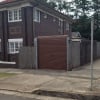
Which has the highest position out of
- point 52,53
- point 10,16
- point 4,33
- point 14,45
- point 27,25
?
point 10,16

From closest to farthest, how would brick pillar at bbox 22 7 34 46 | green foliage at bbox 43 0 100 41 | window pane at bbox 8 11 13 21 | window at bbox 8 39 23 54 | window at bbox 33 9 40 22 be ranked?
1. brick pillar at bbox 22 7 34 46
2. window at bbox 33 9 40 22
3. window at bbox 8 39 23 54
4. window pane at bbox 8 11 13 21
5. green foliage at bbox 43 0 100 41

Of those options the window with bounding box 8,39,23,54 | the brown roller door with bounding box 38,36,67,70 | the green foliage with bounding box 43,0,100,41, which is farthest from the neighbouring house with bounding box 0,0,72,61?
the green foliage with bounding box 43,0,100,41

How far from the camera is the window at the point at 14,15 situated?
22719mm

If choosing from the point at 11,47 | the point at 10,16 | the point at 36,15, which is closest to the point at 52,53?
the point at 36,15

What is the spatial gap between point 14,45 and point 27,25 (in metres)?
2.57

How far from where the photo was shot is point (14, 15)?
23.0 m

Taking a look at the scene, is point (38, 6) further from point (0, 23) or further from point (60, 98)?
point (60, 98)

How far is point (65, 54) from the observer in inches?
657

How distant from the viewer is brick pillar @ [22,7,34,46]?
22.0 meters

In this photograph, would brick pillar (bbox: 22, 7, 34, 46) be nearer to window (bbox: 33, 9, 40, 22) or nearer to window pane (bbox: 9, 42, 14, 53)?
window (bbox: 33, 9, 40, 22)

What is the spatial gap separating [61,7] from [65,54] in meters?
40.7

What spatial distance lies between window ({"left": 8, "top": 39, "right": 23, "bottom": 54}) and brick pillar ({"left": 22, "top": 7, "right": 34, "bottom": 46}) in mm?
667

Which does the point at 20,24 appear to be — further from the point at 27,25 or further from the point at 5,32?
the point at 5,32

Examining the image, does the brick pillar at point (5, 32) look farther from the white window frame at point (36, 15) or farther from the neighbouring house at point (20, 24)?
the white window frame at point (36, 15)
